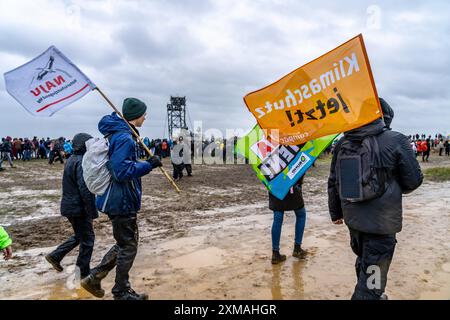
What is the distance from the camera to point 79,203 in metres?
4.08

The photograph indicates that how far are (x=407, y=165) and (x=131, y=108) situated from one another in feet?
8.74

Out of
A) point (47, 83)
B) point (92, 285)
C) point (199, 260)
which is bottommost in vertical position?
point (199, 260)

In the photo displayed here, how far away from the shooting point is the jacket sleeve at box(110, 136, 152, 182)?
3238 millimetres

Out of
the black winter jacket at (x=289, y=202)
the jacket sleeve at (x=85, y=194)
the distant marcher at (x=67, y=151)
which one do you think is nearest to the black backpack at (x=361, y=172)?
the black winter jacket at (x=289, y=202)

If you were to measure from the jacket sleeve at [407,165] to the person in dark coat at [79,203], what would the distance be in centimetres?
329

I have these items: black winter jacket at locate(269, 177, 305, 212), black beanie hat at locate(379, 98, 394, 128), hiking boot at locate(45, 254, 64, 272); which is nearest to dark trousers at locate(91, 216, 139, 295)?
hiking boot at locate(45, 254, 64, 272)

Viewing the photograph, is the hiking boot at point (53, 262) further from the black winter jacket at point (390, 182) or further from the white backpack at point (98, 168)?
the black winter jacket at point (390, 182)

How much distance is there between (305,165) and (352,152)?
1.26 m

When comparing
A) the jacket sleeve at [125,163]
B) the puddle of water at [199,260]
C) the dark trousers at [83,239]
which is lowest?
the puddle of water at [199,260]

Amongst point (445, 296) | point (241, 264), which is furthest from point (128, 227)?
point (445, 296)

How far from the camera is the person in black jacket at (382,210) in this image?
2.74 meters

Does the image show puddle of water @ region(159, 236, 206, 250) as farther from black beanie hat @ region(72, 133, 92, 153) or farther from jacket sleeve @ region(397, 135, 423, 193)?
jacket sleeve @ region(397, 135, 423, 193)

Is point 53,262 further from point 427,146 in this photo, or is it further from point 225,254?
point 427,146

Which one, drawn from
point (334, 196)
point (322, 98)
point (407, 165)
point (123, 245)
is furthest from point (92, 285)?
point (407, 165)
